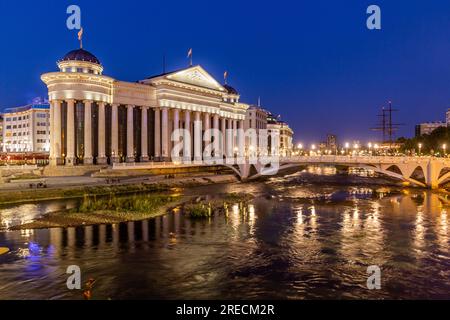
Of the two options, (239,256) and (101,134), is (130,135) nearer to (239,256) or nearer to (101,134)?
(101,134)

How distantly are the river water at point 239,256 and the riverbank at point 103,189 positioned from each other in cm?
643

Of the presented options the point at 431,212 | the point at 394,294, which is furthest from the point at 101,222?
the point at 431,212

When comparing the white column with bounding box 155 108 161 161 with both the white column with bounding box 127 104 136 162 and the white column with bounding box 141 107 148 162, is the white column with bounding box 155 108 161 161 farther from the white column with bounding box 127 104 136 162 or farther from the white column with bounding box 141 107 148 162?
the white column with bounding box 127 104 136 162

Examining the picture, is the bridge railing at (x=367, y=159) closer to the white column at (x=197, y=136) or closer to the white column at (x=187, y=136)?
the white column at (x=187, y=136)

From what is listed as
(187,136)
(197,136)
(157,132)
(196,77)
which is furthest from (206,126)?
(157,132)

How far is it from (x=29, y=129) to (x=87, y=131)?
70.3 m

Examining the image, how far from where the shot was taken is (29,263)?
74.4 ft

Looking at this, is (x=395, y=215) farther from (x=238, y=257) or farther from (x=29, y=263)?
(x=29, y=263)

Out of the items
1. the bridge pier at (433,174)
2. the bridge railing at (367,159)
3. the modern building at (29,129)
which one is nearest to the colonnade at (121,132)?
the bridge railing at (367,159)

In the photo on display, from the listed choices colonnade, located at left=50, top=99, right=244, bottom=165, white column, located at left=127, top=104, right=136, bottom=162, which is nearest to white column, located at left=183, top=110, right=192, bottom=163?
colonnade, located at left=50, top=99, right=244, bottom=165

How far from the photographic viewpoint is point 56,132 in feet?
247

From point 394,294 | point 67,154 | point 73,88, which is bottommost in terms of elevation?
point 394,294

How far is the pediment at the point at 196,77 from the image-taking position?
94312 mm

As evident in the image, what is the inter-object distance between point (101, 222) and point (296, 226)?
17.2 meters
